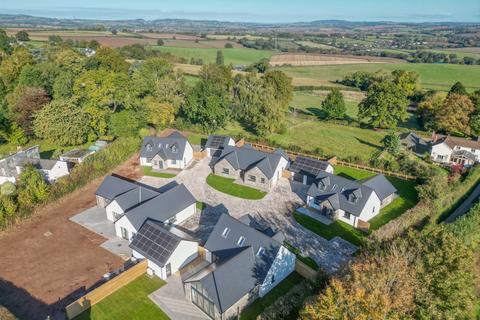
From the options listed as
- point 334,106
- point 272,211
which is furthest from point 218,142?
point 334,106

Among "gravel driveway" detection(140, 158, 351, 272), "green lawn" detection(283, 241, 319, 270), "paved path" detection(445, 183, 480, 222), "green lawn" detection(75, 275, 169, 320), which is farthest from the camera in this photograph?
"paved path" detection(445, 183, 480, 222)

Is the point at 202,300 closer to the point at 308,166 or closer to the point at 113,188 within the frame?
the point at 113,188

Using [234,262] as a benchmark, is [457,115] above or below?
above

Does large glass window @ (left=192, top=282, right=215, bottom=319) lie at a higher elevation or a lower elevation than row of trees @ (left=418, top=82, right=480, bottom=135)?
lower

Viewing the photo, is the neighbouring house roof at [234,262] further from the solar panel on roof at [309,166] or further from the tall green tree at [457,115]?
the tall green tree at [457,115]

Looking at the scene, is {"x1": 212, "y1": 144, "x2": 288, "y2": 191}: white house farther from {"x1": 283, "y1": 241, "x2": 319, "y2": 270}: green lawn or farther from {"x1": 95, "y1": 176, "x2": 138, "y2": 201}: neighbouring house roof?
{"x1": 95, "y1": 176, "x2": 138, "y2": 201}: neighbouring house roof

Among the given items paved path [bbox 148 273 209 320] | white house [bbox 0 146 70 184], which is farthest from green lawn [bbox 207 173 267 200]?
white house [bbox 0 146 70 184]
